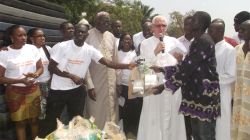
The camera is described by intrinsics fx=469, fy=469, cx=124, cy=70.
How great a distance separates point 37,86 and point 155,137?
1697 millimetres

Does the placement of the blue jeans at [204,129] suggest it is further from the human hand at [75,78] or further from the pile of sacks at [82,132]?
the human hand at [75,78]

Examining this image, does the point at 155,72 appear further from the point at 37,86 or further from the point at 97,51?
the point at 37,86

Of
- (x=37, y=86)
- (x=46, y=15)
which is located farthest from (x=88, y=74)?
(x=46, y=15)

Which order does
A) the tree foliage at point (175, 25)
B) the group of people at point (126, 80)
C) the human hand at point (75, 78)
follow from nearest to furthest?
1. the group of people at point (126, 80)
2. the human hand at point (75, 78)
3. the tree foliage at point (175, 25)

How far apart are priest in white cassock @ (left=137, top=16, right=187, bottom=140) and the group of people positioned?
0.01 meters

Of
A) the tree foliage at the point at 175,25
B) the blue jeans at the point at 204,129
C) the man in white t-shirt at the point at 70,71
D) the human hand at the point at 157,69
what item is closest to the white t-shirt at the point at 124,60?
the man in white t-shirt at the point at 70,71

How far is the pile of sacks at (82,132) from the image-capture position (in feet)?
15.6

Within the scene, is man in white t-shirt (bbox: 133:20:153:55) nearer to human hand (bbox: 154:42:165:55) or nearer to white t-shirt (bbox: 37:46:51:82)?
human hand (bbox: 154:42:165:55)

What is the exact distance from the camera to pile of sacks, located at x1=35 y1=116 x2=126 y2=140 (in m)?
4.75

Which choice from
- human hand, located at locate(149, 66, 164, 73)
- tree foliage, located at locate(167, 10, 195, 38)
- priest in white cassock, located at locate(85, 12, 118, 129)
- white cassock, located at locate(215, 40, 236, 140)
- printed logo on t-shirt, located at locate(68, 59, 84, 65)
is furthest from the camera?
tree foliage, located at locate(167, 10, 195, 38)

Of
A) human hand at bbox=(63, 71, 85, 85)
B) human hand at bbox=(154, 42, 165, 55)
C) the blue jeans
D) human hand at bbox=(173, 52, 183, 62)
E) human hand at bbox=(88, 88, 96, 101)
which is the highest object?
human hand at bbox=(154, 42, 165, 55)

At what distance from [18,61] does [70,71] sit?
681 mm

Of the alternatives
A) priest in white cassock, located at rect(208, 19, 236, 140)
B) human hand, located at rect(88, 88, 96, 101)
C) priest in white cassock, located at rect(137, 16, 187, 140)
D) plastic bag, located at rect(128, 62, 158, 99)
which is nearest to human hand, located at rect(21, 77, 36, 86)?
human hand, located at rect(88, 88, 96, 101)

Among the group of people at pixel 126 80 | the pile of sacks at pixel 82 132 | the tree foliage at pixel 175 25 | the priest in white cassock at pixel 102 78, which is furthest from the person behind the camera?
the tree foliage at pixel 175 25
